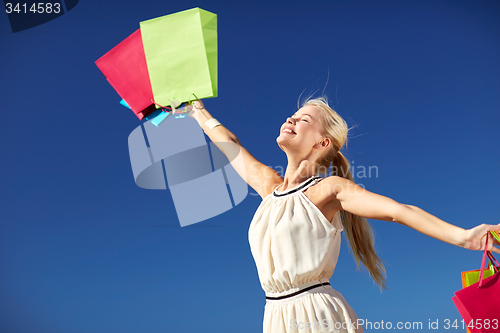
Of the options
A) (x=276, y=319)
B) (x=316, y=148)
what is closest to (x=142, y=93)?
(x=316, y=148)

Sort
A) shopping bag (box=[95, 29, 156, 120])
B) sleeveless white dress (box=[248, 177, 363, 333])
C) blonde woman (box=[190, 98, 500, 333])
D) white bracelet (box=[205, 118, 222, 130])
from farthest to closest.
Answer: white bracelet (box=[205, 118, 222, 130])
shopping bag (box=[95, 29, 156, 120])
sleeveless white dress (box=[248, 177, 363, 333])
blonde woman (box=[190, 98, 500, 333])

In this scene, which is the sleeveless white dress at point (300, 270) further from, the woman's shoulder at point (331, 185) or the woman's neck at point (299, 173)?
the woman's neck at point (299, 173)

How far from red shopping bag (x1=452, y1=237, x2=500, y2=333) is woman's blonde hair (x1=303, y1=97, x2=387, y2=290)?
87 cm

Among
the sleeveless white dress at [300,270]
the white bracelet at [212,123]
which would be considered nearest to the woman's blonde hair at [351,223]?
the sleeveless white dress at [300,270]

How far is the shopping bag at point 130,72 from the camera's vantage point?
9.43 ft

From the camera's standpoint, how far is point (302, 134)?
2580 millimetres

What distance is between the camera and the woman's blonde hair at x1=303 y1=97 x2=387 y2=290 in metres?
2.62

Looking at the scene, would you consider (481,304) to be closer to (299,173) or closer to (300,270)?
(300,270)

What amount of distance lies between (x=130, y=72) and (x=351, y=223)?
1941 millimetres

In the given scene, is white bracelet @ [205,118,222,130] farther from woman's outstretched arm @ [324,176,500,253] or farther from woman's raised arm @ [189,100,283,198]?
woman's outstretched arm @ [324,176,500,253]

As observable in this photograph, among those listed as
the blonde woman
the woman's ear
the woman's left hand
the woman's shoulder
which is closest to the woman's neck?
the blonde woman

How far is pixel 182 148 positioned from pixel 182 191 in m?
0.39

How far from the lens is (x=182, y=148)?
354cm

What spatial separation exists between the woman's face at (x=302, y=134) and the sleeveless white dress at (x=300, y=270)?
1.24 feet
